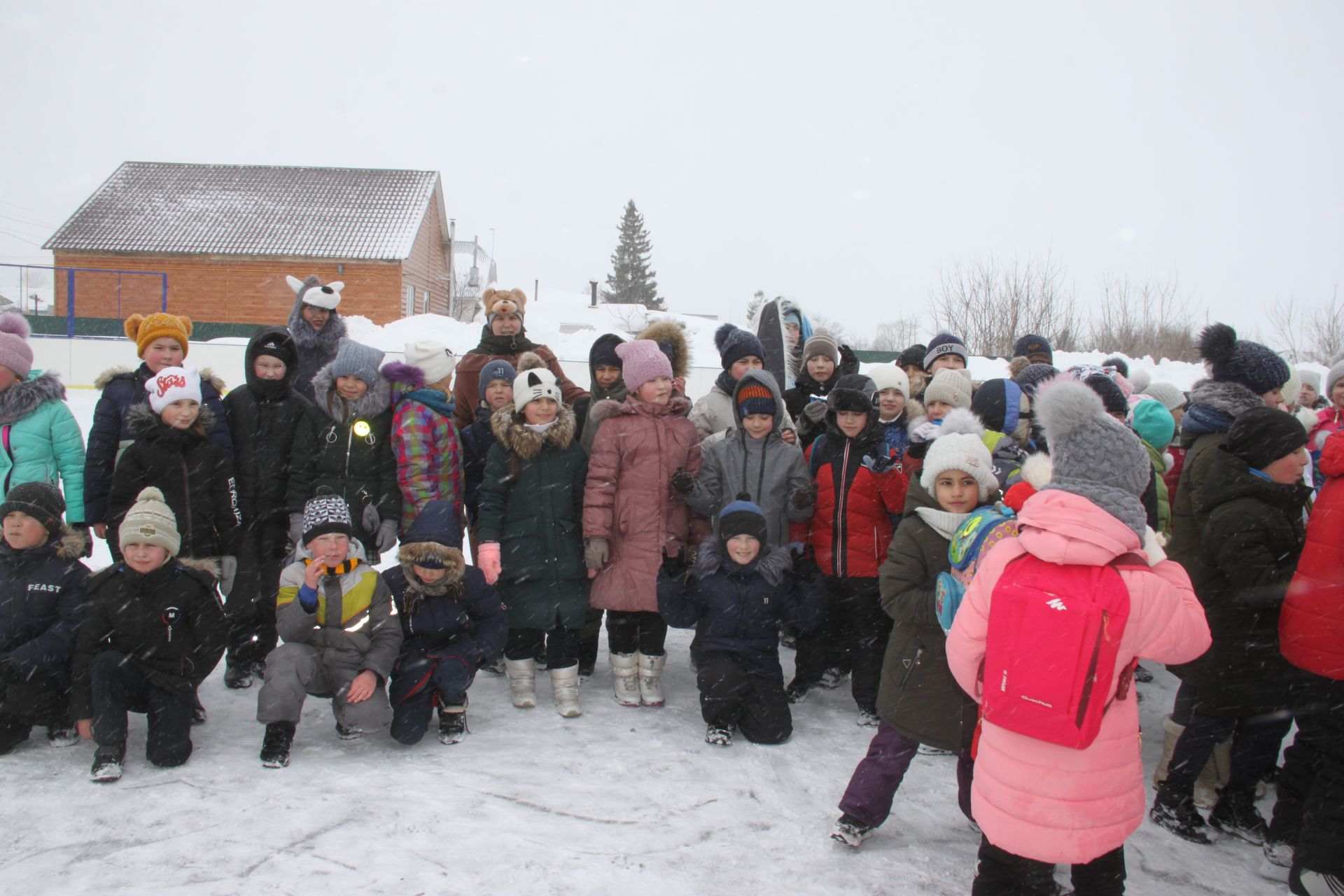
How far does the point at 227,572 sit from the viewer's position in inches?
174

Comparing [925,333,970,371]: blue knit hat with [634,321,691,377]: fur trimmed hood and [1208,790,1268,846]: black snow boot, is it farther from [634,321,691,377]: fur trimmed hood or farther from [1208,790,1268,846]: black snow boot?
[1208,790,1268,846]: black snow boot

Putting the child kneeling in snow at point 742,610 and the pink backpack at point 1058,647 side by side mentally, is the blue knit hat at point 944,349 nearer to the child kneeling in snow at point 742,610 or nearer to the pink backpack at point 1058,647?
the child kneeling in snow at point 742,610

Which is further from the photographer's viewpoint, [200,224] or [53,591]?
[200,224]

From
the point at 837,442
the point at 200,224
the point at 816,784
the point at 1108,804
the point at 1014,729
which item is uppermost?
the point at 200,224

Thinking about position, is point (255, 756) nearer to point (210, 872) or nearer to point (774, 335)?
point (210, 872)

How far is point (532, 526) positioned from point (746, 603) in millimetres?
1155

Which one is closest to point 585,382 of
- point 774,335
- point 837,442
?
point 774,335

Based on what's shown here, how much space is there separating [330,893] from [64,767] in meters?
1.60

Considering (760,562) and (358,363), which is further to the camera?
(358,363)

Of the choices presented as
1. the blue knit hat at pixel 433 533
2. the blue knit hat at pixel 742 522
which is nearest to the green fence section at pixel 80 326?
the blue knit hat at pixel 433 533

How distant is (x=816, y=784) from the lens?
3.54m

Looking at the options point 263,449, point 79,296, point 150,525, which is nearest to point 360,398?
point 263,449

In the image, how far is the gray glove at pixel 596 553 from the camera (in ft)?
14.1

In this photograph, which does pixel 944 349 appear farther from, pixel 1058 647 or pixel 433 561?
pixel 1058 647
